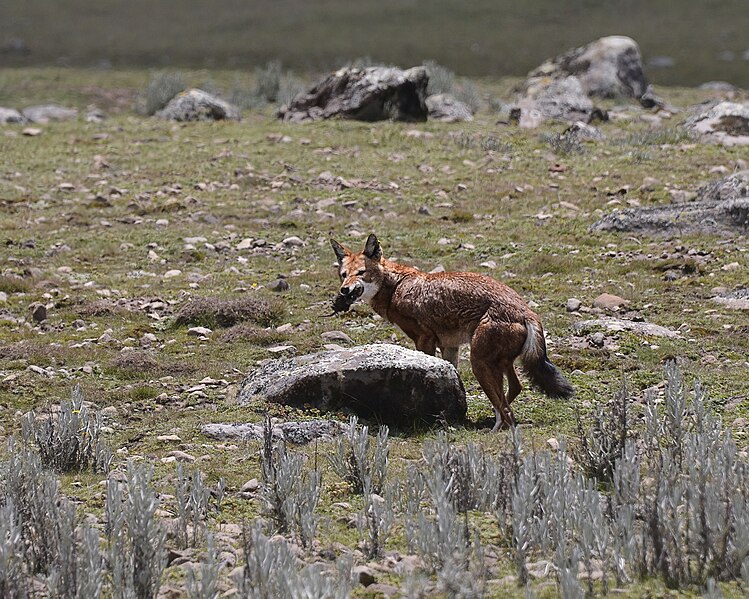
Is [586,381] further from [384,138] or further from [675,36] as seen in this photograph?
[675,36]

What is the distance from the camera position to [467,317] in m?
9.34

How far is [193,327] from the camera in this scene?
12398 millimetres

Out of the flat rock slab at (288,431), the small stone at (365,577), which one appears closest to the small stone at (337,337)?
the flat rock slab at (288,431)

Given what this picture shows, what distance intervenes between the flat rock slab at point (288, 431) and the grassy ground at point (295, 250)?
215 millimetres

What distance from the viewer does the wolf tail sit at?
9016 millimetres

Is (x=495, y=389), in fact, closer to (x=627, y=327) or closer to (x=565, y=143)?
(x=627, y=327)

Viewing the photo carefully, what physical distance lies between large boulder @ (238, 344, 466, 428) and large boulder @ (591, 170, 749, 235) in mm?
7489

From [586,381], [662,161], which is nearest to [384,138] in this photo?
[662,161]

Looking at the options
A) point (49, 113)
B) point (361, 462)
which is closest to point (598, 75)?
point (49, 113)

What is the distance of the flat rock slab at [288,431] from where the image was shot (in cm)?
861

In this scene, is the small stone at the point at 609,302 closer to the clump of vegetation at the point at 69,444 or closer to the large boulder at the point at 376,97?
the clump of vegetation at the point at 69,444

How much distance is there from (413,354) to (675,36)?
194ft

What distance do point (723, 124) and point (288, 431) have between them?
16671 mm

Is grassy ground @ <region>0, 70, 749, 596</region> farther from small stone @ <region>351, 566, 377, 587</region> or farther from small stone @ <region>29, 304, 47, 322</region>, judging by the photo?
small stone @ <region>351, 566, 377, 587</region>
